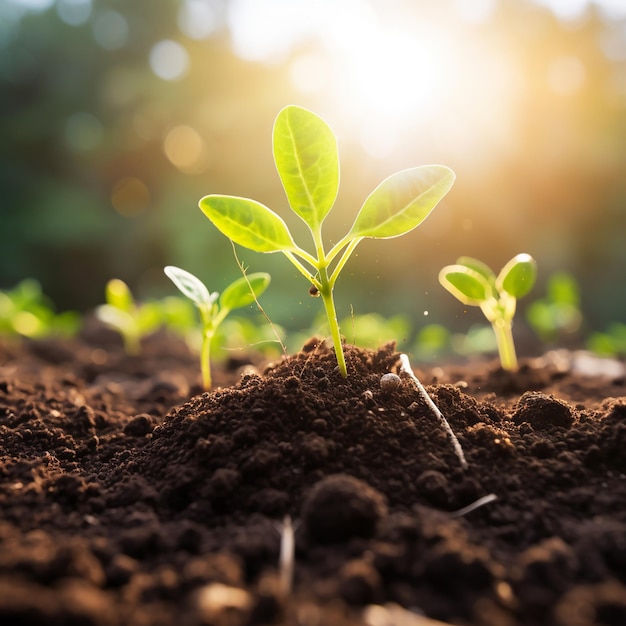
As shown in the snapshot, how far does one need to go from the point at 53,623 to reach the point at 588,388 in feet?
6.17

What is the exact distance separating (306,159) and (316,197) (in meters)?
0.09

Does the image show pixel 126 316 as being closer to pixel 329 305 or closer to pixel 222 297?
pixel 222 297

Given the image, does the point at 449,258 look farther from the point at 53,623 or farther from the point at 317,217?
the point at 53,623

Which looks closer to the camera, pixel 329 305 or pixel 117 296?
pixel 329 305

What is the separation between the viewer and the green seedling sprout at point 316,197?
1.25 m

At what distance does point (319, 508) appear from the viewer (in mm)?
926

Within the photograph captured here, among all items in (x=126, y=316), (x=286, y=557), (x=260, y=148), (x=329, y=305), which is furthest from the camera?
(x=260, y=148)

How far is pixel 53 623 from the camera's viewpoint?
2.21 ft

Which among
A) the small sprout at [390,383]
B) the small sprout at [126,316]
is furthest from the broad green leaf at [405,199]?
the small sprout at [126,316]

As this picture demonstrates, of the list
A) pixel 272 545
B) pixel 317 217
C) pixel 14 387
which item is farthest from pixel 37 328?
pixel 272 545

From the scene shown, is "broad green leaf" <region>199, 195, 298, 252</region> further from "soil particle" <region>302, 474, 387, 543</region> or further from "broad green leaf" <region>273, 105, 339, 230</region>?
"soil particle" <region>302, 474, 387, 543</region>

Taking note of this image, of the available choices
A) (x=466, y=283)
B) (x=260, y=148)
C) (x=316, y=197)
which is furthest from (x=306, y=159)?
(x=260, y=148)

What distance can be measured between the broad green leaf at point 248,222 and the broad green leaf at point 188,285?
46cm

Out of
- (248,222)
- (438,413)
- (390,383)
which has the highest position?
(248,222)
